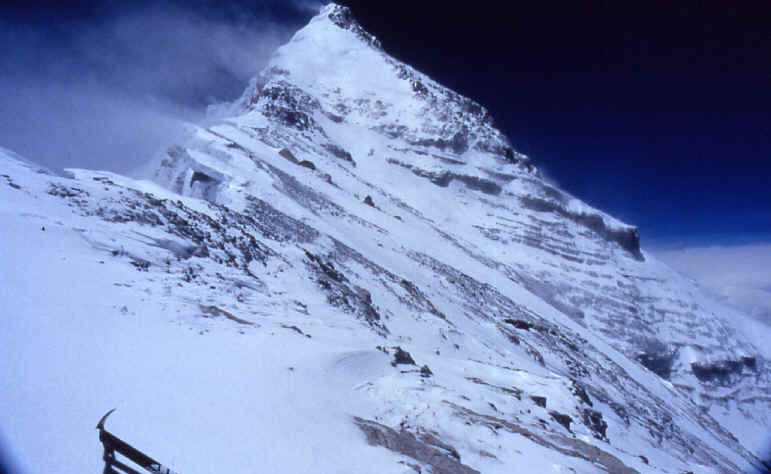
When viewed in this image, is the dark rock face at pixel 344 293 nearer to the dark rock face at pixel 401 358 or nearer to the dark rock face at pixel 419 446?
the dark rock face at pixel 401 358

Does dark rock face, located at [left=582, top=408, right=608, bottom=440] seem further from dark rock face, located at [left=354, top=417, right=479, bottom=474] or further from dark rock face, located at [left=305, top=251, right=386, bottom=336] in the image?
dark rock face, located at [left=354, top=417, right=479, bottom=474]

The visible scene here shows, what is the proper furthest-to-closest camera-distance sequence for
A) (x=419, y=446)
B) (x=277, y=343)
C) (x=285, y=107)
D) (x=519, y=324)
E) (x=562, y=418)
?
1. (x=285, y=107)
2. (x=519, y=324)
3. (x=562, y=418)
4. (x=277, y=343)
5. (x=419, y=446)

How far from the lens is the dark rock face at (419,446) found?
5129 millimetres

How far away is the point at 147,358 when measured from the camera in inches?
204

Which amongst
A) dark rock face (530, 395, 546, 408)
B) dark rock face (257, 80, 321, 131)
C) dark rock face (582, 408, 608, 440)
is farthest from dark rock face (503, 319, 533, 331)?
dark rock face (257, 80, 321, 131)

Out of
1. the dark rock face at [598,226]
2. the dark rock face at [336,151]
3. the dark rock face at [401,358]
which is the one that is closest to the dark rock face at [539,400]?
the dark rock face at [401,358]

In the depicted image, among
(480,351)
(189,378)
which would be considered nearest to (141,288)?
(189,378)

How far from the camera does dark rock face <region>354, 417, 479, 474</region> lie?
16.8 feet

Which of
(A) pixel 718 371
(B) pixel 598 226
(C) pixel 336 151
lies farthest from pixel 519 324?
(B) pixel 598 226

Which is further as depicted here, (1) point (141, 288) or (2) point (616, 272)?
(2) point (616, 272)

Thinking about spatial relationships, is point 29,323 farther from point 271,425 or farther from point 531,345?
point 531,345

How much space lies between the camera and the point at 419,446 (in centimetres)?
544

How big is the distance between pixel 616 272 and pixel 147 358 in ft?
258

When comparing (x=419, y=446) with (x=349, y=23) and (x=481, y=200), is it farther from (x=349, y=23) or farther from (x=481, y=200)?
(x=349, y=23)
